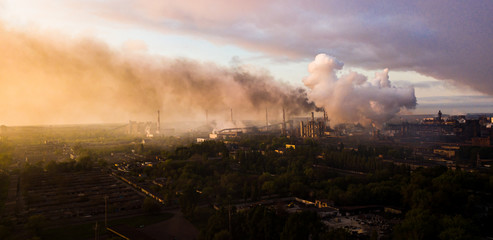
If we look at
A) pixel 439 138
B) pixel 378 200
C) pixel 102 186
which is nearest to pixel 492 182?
pixel 378 200

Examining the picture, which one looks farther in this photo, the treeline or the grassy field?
the grassy field

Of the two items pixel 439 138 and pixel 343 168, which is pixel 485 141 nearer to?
pixel 439 138

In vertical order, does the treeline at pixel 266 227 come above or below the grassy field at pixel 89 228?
above

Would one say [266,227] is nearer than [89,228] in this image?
Yes

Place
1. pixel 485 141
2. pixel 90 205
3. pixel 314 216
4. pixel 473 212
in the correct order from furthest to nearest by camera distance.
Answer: pixel 485 141
pixel 90 205
pixel 473 212
pixel 314 216

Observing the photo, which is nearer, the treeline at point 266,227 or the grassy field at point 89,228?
the treeline at point 266,227

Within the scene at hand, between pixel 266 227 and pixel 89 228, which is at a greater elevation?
pixel 266 227

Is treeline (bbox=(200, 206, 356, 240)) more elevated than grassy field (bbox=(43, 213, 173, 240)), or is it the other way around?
treeline (bbox=(200, 206, 356, 240))

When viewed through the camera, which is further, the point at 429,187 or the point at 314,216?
the point at 429,187
